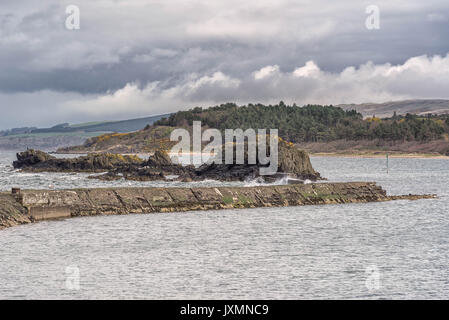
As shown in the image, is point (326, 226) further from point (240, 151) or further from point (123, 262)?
point (240, 151)

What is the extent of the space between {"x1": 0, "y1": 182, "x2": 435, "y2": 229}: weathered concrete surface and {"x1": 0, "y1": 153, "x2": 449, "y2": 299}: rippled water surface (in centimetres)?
78

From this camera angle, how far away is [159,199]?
46594 mm

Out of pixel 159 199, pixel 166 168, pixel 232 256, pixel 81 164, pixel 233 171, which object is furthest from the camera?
pixel 81 164

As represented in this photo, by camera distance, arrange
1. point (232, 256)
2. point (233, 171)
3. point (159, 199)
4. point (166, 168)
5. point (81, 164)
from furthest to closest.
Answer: point (81, 164) → point (166, 168) → point (233, 171) → point (159, 199) → point (232, 256)

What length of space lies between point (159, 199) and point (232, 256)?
48.4ft

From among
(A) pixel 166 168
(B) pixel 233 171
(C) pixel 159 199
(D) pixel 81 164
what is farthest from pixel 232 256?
(D) pixel 81 164

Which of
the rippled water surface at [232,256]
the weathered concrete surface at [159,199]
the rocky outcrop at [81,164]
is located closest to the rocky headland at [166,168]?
the rocky outcrop at [81,164]

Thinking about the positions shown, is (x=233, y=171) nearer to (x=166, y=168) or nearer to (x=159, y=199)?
(x=166, y=168)

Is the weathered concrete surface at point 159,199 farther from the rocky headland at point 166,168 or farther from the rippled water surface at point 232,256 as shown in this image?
the rocky headland at point 166,168

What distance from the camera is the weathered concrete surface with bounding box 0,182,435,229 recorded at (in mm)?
41312

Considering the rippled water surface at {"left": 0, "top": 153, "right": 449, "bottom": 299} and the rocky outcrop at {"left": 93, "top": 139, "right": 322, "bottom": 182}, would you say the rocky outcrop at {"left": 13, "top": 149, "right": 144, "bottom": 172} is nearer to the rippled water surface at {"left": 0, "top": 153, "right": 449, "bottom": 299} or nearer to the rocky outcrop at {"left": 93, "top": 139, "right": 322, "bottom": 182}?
the rocky outcrop at {"left": 93, "top": 139, "right": 322, "bottom": 182}

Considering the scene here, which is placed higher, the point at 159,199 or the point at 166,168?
the point at 166,168

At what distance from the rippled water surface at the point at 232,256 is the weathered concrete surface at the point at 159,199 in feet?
2.55
